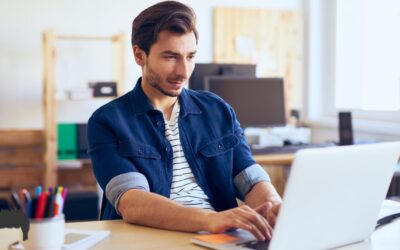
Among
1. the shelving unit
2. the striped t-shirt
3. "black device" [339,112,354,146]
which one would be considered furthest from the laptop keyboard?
the shelving unit

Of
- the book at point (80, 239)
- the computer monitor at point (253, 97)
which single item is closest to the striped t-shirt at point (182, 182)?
the book at point (80, 239)

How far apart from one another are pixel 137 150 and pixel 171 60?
25cm

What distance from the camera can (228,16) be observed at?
Result: 167 inches

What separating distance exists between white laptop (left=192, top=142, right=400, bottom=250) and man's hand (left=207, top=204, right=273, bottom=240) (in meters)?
0.02

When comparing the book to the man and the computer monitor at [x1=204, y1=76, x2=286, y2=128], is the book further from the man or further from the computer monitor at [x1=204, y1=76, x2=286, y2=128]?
the computer monitor at [x1=204, y1=76, x2=286, y2=128]

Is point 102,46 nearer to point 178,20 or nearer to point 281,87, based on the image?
point 281,87

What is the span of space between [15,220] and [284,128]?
9.03ft

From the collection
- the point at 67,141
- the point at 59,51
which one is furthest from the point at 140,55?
the point at 59,51

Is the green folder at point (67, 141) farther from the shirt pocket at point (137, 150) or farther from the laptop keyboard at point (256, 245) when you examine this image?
the laptop keyboard at point (256, 245)

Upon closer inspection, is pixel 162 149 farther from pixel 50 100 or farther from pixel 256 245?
pixel 50 100

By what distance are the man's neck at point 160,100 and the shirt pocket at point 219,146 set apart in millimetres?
135

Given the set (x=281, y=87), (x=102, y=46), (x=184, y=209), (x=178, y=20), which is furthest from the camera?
(x=102, y=46)

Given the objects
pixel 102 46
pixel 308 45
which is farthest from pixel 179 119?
pixel 308 45

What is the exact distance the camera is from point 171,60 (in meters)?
1.52
